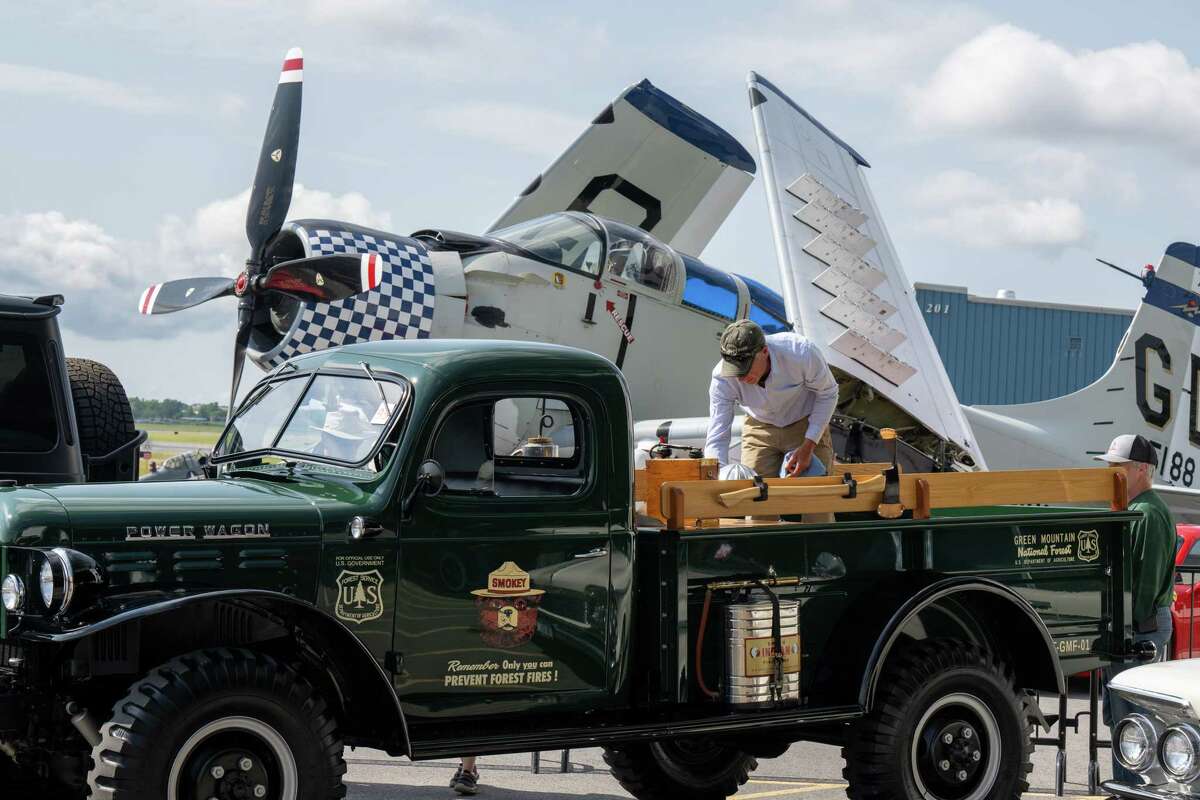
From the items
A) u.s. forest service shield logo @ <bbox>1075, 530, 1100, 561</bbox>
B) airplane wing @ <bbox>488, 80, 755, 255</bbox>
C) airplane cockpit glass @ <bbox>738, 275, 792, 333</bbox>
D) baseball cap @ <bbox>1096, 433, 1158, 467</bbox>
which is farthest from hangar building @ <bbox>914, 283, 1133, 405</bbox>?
u.s. forest service shield logo @ <bbox>1075, 530, 1100, 561</bbox>

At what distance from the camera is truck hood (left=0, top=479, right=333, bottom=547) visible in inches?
191

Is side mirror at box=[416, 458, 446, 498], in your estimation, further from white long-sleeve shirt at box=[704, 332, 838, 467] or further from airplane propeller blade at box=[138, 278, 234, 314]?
airplane propeller blade at box=[138, 278, 234, 314]

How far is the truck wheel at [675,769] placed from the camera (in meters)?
6.89

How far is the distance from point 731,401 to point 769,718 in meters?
2.15

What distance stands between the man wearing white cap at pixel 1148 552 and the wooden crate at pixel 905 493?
312 mm

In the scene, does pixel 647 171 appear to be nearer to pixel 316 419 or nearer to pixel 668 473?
pixel 668 473

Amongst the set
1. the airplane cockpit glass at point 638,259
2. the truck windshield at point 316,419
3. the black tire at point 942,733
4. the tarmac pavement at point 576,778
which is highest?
the airplane cockpit glass at point 638,259

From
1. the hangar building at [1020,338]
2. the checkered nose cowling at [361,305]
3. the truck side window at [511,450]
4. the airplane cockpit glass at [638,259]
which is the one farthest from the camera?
the hangar building at [1020,338]

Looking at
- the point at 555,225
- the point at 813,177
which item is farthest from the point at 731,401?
the point at 813,177

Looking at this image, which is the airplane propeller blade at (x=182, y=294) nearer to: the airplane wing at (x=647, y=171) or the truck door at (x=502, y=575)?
the airplane wing at (x=647, y=171)

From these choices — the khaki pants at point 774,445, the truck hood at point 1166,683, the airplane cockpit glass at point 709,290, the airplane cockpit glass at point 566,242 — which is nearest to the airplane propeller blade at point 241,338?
the airplane cockpit glass at point 566,242

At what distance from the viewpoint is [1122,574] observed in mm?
6711

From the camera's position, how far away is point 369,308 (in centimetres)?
1311

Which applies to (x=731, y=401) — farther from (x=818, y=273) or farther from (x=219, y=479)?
(x=818, y=273)
